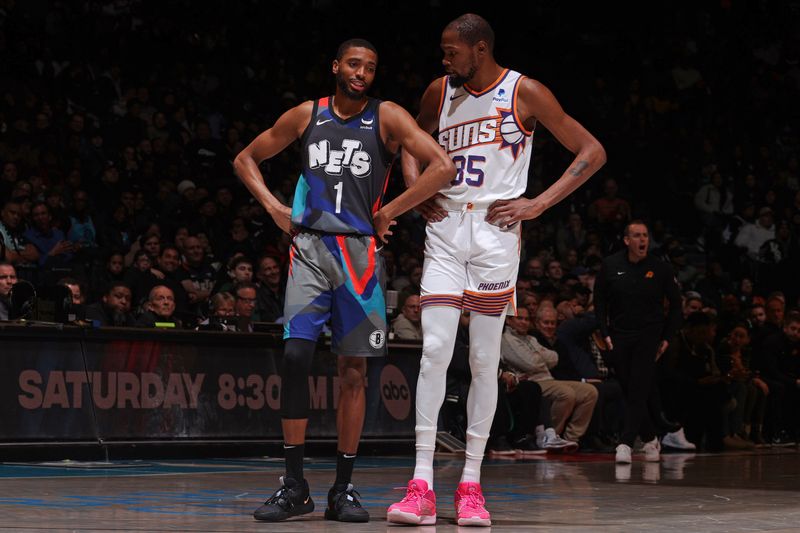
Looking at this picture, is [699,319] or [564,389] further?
[699,319]

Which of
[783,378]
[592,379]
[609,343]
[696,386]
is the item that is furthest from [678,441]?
[609,343]

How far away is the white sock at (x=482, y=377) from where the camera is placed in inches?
240

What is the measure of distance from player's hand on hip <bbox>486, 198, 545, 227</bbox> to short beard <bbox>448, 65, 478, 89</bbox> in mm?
607

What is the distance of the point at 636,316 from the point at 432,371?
565cm

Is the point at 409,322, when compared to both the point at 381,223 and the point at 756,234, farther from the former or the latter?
the point at 756,234

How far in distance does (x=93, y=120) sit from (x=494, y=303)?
1099 centimetres

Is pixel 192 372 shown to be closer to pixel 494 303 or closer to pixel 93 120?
pixel 494 303

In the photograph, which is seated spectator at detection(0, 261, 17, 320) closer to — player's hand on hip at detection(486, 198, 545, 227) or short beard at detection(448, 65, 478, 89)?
short beard at detection(448, 65, 478, 89)

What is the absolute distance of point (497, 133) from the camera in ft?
20.2

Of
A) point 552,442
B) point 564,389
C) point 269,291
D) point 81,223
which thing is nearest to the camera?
point 552,442

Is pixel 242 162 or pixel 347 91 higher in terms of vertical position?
pixel 347 91

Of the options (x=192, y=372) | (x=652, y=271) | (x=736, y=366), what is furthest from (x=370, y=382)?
(x=736, y=366)

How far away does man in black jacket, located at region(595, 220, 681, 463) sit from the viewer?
37.0 feet

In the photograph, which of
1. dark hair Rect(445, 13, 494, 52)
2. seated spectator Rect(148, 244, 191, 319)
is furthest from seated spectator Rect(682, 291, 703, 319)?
dark hair Rect(445, 13, 494, 52)
